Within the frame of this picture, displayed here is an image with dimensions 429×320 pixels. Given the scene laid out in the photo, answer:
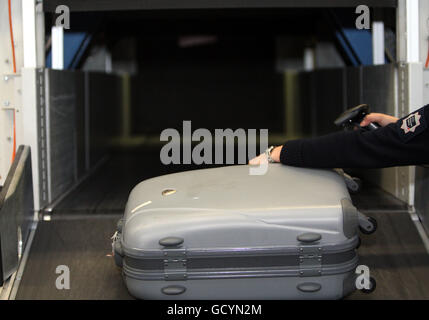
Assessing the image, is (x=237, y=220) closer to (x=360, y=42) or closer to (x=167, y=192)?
(x=167, y=192)

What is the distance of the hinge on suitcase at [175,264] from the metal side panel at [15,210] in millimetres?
880

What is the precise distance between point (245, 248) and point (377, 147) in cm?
68

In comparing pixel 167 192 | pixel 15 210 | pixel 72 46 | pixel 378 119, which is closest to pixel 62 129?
pixel 72 46

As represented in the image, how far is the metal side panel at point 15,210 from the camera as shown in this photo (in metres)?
2.91

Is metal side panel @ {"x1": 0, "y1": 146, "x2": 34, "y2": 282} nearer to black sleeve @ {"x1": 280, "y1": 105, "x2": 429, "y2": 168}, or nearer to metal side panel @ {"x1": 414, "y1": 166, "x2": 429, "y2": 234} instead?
black sleeve @ {"x1": 280, "y1": 105, "x2": 429, "y2": 168}

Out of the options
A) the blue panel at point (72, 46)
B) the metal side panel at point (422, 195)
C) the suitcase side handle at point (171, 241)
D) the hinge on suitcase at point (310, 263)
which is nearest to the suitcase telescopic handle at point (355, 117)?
the metal side panel at point (422, 195)

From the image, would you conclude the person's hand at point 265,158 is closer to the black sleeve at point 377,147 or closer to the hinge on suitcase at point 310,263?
the black sleeve at point 377,147

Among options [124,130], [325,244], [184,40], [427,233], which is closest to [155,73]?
[184,40]

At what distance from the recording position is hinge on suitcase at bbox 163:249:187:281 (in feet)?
7.93

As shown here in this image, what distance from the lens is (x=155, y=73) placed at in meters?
10.7

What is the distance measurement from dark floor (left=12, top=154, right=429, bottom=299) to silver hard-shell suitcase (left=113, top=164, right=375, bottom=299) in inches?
14.8

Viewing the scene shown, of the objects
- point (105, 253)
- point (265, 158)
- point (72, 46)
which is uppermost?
point (72, 46)

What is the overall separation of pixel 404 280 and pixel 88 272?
1459mm

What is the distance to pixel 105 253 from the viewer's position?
320 centimetres
